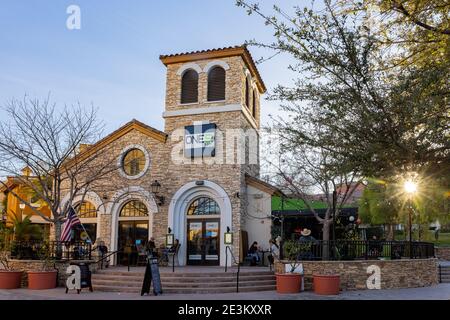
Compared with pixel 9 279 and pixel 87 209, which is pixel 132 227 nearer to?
pixel 87 209

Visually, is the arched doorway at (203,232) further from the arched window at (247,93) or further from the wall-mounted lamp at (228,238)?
the arched window at (247,93)

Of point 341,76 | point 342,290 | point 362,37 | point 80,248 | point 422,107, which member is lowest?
point 342,290

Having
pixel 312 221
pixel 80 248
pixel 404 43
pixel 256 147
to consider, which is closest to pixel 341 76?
pixel 404 43

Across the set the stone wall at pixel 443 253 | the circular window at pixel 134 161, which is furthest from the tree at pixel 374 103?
the stone wall at pixel 443 253

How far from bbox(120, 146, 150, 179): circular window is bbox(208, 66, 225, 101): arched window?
422 cm

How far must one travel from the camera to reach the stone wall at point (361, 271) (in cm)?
1494

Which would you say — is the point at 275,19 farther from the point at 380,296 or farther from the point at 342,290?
the point at 342,290

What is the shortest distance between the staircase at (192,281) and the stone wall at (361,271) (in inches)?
35.7

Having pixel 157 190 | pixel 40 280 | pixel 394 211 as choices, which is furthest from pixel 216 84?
pixel 394 211

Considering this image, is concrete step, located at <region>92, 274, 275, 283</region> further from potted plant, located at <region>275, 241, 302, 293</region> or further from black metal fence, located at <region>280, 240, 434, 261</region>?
potted plant, located at <region>275, 241, 302, 293</region>

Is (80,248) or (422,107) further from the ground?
(422,107)

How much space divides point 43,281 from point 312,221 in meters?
14.3

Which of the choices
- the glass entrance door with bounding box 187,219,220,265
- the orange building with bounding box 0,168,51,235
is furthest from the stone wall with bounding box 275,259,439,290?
the orange building with bounding box 0,168,51,235

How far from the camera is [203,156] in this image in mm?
20922
